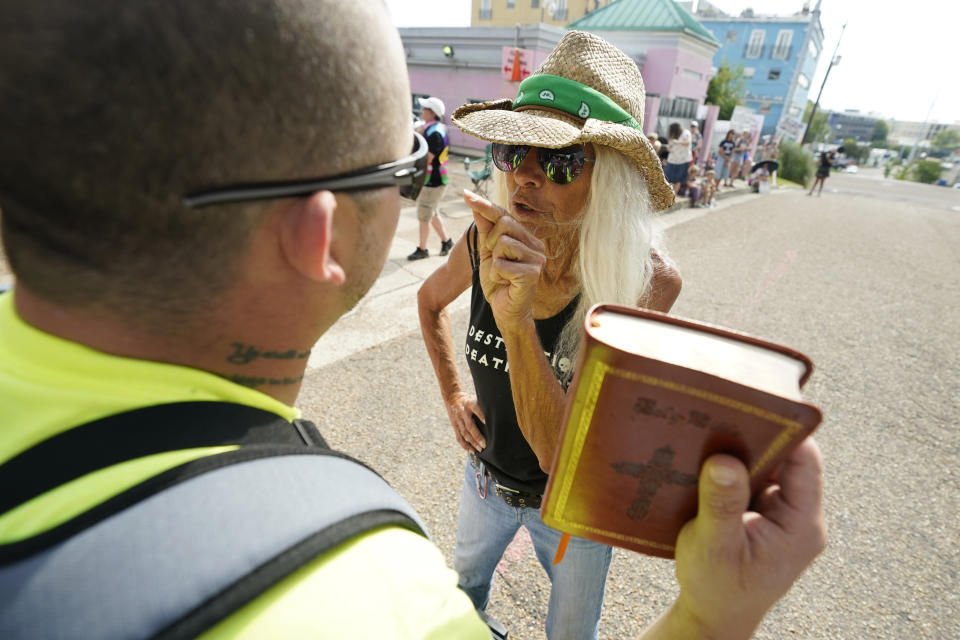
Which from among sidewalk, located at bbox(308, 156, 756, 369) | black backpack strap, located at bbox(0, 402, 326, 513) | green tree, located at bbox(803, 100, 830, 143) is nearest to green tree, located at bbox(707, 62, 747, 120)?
sidewalk, located at bbox(308, 156, 756, 369)

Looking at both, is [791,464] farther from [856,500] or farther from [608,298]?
[856,500]

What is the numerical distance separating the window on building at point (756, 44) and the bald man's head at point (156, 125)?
59020 millimetres

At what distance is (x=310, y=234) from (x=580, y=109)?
115 cm

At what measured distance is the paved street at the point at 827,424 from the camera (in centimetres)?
243

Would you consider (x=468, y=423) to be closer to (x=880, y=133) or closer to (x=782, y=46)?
(x=782, y=46)

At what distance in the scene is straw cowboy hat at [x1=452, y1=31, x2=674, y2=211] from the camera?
56.9 inches

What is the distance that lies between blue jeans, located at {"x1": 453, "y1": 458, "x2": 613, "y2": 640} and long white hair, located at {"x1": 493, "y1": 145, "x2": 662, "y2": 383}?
0.54 m

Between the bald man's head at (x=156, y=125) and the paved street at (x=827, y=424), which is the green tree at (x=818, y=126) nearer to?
the paved street at (x=827, y=424)

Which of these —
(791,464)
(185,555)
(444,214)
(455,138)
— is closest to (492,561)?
(791,464)

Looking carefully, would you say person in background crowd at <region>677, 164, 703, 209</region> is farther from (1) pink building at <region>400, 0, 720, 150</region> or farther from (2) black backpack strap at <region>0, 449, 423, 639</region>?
A: (2) black backpack strap at <region>0, 449, 423, 639</region>

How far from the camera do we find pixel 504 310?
1240mm

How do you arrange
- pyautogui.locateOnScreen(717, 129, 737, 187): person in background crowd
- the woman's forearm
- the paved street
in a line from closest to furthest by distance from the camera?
the woman's forearm, the paved street, pyautogui.locateOnScreen(717, 129, 737, 187): person in background crowd

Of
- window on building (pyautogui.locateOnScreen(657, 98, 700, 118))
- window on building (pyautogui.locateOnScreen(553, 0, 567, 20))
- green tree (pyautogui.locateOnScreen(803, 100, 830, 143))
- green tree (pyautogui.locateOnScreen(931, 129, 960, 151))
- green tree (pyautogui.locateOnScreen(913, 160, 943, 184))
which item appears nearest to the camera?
window on building (pyautogui.locateOnScreen(657, 98, 700, 118))

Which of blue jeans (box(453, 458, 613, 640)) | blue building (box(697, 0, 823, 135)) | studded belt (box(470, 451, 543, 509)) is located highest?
blue building (box(697, 0, 823, 135))
